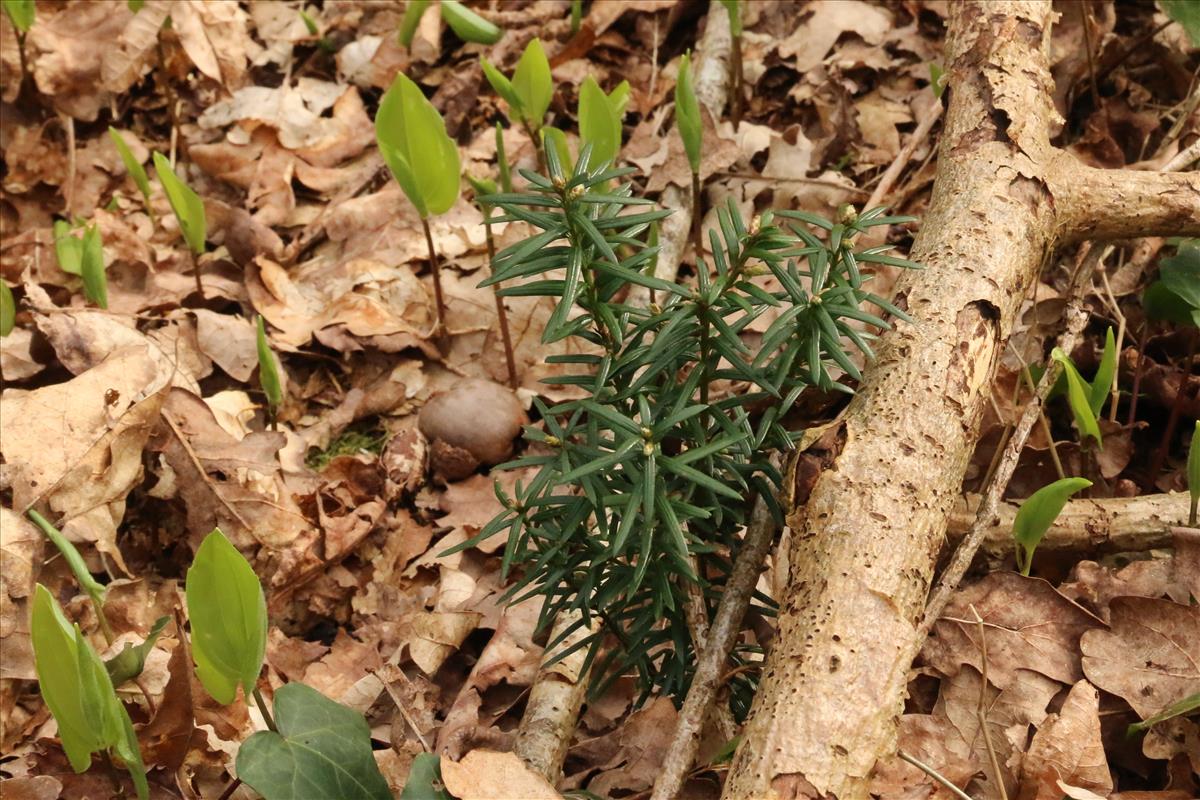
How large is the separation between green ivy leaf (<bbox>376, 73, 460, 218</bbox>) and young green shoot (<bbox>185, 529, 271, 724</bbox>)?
1.23 m

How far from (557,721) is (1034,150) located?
59.6 inches

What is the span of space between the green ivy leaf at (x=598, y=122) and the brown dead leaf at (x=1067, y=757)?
1.61 m

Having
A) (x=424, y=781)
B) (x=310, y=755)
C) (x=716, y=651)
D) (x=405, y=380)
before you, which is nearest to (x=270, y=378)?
(x=405, y=380)

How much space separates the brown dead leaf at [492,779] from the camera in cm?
159

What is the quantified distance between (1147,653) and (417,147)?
1.96 metres

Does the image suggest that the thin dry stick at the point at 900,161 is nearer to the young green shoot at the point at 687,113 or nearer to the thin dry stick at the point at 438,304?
the young green shoot at the point at 687,113

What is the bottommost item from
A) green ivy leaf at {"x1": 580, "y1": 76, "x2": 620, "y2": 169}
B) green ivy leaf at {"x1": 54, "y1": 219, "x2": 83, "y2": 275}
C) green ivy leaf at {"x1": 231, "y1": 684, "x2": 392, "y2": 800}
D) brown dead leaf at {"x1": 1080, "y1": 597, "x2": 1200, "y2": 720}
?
green ivy leaf at {"x1": 54, "y1": 219, "x2": 83, "y2": 275}

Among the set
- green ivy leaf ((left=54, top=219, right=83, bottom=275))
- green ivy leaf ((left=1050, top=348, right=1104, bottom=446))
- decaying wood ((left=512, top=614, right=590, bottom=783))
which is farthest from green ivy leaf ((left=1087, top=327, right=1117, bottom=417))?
green ivy leaf ((left=54, top=219, right=83, bottom=275))

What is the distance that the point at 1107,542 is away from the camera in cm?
203

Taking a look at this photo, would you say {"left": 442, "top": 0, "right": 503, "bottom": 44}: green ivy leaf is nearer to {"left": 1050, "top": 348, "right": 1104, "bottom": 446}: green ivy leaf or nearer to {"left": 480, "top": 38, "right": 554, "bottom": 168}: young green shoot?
{"left": 480, "top": 38, "right": 554, "bottom": 168}: young green shoot

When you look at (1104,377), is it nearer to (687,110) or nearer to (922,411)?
(922,411)

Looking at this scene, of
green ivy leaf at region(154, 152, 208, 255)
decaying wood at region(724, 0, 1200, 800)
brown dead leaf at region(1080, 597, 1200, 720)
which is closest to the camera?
decaying wood at region(724, 0, 1200, 800)

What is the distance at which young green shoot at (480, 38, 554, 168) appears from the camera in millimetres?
2750

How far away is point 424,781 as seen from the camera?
159cm
